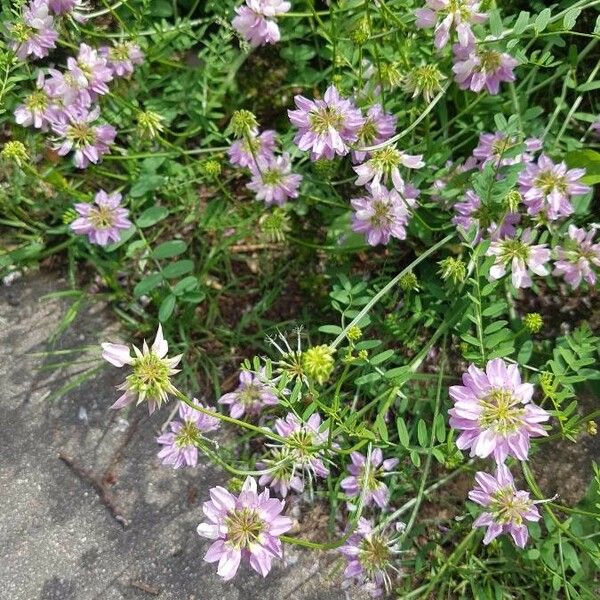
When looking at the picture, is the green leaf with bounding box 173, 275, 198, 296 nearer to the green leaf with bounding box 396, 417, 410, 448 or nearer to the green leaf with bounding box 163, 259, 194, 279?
the green leaf with bounding box 163, 259, 194, 279

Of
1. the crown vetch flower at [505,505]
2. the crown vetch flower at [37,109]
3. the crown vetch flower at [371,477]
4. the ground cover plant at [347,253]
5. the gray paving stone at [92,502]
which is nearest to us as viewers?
the crown vetch flower at [505,505]

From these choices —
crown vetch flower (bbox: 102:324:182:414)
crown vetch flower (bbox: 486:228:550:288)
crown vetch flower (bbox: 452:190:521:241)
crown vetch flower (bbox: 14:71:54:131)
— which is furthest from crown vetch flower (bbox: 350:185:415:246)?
crown vetch flower (bbox: 14:71:54:131)

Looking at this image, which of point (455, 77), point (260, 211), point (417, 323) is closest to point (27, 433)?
point (260, 211)

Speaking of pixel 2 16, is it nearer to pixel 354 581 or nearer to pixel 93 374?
pixel 93 374

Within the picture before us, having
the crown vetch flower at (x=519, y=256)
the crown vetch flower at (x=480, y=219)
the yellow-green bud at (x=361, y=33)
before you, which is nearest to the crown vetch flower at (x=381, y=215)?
the crown vetch flower at (x=480, y=219)

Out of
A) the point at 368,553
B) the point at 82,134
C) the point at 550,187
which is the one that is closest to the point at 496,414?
the point at 368,553

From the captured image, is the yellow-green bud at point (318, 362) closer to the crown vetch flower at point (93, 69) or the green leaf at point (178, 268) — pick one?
the green leaf at point (178, 268)

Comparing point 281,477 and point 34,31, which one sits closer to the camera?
point 281,477

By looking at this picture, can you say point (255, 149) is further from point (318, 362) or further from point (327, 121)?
point (318, 362)
